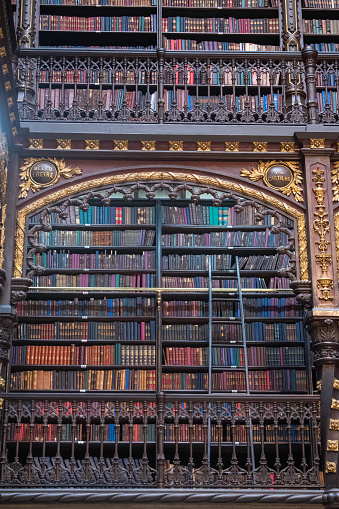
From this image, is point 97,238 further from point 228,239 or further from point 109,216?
point 228,239

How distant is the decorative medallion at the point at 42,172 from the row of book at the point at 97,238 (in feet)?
2.90

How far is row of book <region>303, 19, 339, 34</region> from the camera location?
7789mm

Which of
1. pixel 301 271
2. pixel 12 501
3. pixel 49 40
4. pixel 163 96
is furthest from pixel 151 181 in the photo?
pixel 12 501

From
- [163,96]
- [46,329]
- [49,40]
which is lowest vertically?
[46,329]

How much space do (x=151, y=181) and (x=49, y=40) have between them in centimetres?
205

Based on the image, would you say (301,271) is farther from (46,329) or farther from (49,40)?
(49,40)

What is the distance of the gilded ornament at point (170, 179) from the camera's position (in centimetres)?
646

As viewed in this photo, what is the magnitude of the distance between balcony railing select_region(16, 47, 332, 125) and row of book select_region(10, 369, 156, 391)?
203 cm

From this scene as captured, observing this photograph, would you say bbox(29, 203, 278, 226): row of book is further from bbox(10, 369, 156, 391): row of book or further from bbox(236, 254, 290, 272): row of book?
bbox(10, 369, 156, 391): row of book

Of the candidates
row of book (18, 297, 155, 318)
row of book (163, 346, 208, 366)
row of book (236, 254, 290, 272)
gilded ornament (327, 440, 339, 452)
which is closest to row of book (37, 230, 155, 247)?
row of book (18, 297, 155, 318)

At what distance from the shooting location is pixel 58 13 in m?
7.87

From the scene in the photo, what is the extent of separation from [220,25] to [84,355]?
10.6 feet

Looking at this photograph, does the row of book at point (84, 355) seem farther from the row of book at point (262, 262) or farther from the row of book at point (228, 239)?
the row of book at point (262, 262)

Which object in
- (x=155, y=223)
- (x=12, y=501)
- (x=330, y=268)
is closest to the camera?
→ (x=12, y=501)
